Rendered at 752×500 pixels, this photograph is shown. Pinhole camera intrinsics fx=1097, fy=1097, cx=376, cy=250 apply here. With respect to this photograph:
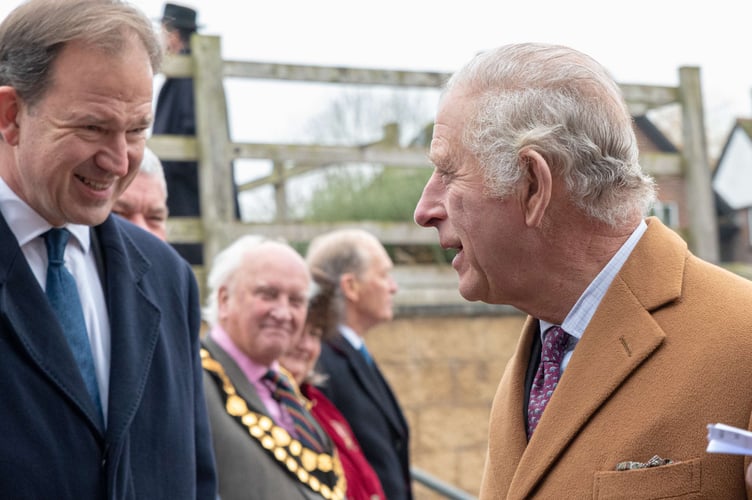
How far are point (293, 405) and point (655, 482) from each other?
2712 millimetres

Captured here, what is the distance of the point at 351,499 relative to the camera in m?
4.75

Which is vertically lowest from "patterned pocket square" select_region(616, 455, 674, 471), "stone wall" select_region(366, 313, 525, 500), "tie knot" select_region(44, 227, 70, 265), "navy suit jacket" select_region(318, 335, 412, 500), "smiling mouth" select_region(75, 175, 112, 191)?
"stone wall" select_region(366, 313, 525, 500)

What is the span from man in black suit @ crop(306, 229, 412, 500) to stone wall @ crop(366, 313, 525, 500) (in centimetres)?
132

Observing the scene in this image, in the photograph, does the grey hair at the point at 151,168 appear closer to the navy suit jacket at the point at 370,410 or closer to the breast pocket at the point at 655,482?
the navy suit jacket at the point at 370,410

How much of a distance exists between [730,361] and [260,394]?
2.72 m

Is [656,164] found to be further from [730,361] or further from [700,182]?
[730,361]

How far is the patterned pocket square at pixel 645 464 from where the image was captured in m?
1.97

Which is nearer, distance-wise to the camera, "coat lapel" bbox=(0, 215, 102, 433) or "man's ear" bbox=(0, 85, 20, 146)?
"coat lapel" bbox=(0, 215, 102, 433)

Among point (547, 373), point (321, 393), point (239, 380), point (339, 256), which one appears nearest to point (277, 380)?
point (239, 380)

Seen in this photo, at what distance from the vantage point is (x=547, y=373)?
234 cm

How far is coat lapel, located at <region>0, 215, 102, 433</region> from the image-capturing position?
249cm

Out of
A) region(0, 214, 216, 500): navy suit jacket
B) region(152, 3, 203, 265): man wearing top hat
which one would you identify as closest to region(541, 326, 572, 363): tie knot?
region(0, 214, 216, 500): navy suit jacket

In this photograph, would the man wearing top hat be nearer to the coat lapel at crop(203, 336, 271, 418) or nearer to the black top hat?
the black top hat

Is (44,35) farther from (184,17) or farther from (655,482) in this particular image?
(184,17)
